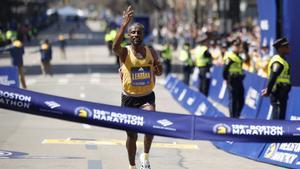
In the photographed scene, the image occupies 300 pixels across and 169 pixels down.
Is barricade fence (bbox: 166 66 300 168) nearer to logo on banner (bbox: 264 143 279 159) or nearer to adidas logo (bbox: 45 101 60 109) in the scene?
logo on banner (bbox: 264 143 279 159)

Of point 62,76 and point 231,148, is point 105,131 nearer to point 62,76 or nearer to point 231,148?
point 231,148

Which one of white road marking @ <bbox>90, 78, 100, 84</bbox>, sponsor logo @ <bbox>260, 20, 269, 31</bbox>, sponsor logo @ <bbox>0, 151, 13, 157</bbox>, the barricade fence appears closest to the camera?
the barricade fence

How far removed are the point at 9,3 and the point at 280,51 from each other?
63705mm

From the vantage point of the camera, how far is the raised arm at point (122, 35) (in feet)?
34.1

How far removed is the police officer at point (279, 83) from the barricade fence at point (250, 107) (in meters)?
0.19

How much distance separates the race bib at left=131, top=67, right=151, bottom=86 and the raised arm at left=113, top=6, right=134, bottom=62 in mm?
232

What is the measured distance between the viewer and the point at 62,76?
3909cm

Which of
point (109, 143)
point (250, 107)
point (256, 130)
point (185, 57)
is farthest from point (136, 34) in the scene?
point (185, 57)

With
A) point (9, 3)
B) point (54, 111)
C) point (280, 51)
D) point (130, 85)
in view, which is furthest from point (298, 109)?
point (9, 3)

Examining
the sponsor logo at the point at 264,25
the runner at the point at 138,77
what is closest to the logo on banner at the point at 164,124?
the runner at the point at 138,77

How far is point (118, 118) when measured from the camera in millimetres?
9914

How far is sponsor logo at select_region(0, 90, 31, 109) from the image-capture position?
32.5ft

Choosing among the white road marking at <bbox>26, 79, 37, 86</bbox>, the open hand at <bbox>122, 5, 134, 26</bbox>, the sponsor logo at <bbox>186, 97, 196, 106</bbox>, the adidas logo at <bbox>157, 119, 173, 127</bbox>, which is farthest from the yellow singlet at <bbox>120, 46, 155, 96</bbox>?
the white road marking at <bbox>26, 79, 37, 86</bbox>

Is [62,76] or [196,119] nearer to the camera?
[196,119]
